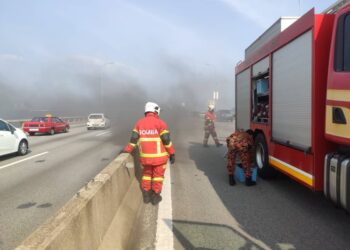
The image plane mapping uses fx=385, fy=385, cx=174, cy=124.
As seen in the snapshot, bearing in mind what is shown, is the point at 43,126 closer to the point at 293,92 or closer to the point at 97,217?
the point at 293,92

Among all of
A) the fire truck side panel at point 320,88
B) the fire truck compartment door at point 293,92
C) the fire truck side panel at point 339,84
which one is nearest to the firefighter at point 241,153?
the fire truck compartment door at point 293,92

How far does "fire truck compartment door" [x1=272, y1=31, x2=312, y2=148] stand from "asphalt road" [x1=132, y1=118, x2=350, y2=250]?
3.53ft

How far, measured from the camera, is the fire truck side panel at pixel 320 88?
4.95 m

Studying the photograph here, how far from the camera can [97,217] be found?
365 centimetres

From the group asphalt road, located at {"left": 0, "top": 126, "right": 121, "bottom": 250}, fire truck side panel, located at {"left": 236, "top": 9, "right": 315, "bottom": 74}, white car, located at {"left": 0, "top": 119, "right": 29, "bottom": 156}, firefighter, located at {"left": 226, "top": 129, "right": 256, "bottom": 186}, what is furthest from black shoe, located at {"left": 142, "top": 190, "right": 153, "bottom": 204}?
white car, located at {"left": 0, "top": 119, "right": 29, "bottom": 156}

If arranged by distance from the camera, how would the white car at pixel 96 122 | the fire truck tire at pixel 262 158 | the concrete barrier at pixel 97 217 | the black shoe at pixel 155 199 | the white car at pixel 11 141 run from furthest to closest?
the white car at pixel 96 122
the white car at pixel 11 141
the fire truck tire at pixel 262 158
the black shoe at pixel 155 199
the concrete barrier at pixel 97 217

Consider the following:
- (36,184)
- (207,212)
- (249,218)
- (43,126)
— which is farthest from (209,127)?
(43,126)

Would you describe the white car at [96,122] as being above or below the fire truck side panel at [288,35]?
below

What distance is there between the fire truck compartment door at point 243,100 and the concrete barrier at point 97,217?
14.3 feet

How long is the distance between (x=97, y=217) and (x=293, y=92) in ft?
12.2

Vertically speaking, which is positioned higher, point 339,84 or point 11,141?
point 339,84

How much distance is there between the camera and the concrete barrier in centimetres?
258

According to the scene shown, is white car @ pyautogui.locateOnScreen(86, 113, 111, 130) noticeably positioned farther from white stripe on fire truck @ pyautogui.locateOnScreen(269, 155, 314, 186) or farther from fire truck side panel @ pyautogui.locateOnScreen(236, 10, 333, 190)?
fire truck side panel @ pyautogui.locateOnScreen(236, 10, 333, 190)

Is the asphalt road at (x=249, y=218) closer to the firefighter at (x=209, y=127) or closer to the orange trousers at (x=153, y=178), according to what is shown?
the orange trousers at (x=153, y=178)
